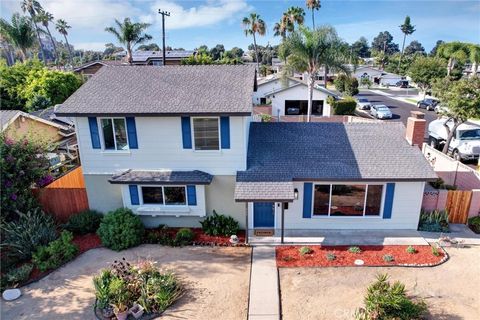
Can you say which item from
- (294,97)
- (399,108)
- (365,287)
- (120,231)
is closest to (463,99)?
(365,287)

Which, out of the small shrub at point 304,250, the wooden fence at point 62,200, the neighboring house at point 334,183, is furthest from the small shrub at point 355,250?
the wooden fence at point 62,200

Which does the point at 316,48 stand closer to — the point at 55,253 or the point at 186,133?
the point at 186,133

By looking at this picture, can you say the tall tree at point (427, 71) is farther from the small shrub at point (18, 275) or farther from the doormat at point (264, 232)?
the small shrub at point (18, 275)

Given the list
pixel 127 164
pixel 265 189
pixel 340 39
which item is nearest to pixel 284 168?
pixel 265 189

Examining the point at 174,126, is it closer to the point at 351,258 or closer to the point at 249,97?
the point at 249,97

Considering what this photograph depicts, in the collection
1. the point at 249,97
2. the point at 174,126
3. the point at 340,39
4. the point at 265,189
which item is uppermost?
the point at 340,39
